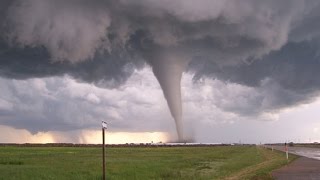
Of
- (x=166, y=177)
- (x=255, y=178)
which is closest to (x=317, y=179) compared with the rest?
(x=255, y=178)

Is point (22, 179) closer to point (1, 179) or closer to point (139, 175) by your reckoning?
point (1, 179)

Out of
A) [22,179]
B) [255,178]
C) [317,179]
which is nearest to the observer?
[317,179]

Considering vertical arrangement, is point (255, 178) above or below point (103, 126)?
below

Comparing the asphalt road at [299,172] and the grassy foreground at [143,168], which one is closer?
the asphalt road at [299,172]

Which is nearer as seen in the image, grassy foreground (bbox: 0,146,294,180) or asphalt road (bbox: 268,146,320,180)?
asphalt road (bbox: 268,146,320,180)

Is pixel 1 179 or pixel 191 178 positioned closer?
pixel 1 179

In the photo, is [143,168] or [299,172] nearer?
[299,172]

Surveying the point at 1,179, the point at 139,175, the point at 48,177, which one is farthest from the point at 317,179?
the point at 1,179

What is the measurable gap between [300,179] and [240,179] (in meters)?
3.50

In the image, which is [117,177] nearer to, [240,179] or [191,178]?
[191,178]

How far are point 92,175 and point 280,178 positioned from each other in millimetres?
12986

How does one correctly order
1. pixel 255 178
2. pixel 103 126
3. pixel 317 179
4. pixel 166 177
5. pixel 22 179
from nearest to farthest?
pixel 103 126
pixel 317 179
pixel 255 178
pixel 22 179
pixel 166 177

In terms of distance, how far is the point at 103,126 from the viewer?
2059 cm

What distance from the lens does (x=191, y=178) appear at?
3100cm
